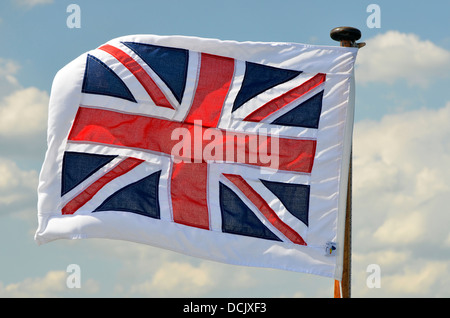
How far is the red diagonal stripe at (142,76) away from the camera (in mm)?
10641

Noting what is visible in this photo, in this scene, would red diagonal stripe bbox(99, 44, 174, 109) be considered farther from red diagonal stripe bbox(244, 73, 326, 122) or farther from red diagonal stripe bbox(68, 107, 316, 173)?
red diagonal stripe bbox(244, 73, 326, 122)

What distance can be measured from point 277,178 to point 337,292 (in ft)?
5.64

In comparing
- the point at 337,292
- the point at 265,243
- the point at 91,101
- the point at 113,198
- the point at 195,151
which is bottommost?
the point at 337,292

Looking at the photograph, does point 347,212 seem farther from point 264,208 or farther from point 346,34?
point 346,34

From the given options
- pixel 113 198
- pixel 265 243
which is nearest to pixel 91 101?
pixel 113 198

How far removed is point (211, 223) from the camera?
10258mm

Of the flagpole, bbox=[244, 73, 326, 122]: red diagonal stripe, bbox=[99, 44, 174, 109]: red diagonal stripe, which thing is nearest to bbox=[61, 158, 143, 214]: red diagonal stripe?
bbox=[99, 44, 174, 109]: red diagonal stripe

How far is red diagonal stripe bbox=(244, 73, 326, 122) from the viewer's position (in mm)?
10430

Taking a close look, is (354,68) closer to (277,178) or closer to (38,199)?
(277,178)

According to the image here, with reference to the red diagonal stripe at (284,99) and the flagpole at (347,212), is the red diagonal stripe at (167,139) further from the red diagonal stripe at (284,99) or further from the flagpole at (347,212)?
the flagpole at (347,212)

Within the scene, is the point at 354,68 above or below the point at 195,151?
above

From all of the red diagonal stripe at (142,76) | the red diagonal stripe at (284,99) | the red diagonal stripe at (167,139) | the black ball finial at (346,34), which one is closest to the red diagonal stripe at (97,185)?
the red diagonal stripe at (167,139)

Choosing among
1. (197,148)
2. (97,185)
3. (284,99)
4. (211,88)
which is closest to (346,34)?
(284,99)

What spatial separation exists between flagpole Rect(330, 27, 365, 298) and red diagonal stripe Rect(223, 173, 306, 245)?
61 cm
